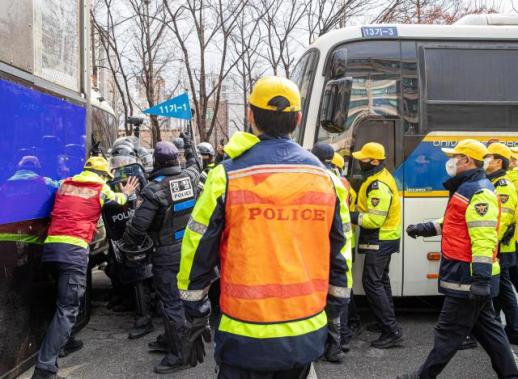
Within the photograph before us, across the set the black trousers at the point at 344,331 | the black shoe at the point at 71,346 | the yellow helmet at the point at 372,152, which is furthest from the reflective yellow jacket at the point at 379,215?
the black shoe at the point at 71,346

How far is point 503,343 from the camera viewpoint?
371cm

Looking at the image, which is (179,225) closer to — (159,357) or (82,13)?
(159,357)

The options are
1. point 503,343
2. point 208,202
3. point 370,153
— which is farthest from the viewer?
point 370,153

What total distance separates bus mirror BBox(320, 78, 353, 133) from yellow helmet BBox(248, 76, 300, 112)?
10.0 feet

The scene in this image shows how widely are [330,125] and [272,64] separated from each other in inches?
543

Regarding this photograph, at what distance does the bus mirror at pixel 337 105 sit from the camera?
5.14 m

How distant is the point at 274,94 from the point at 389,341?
142 inches

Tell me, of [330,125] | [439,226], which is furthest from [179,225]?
[439,226]

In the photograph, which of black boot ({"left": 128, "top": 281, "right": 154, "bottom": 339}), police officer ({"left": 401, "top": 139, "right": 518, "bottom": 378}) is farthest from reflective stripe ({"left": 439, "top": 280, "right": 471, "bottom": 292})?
black boot ({"left": 128, "top": 281, "right": 154, "bottom": 339})

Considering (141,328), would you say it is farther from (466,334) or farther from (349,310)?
(466,334)

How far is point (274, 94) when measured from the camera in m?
2.17

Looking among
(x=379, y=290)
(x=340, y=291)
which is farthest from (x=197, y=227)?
(x=379, y=290)

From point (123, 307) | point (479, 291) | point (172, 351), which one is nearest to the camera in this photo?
point (479, 291)

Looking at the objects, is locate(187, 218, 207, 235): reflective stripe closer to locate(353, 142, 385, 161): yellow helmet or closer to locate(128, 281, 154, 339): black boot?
locate(353, 142, 385, 161): yellow helmet
